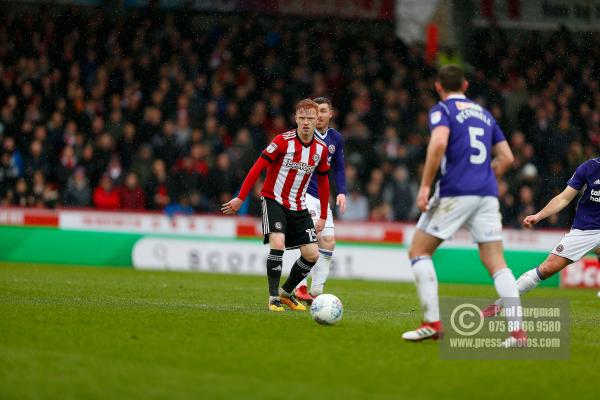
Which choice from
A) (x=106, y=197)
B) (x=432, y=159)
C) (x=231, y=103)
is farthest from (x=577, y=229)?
(x=231, y=103)

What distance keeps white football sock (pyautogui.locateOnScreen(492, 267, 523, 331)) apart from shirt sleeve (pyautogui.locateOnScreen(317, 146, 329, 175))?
10.9 feet

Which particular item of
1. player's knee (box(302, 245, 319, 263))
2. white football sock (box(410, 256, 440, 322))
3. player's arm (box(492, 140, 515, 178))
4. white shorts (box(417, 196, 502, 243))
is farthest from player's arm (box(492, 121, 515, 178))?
player's knee (box(302, 245, 319, 263))

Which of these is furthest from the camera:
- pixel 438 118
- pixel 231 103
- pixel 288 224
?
pixel 231 103

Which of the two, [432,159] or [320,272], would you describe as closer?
[432,159]

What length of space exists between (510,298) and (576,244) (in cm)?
391

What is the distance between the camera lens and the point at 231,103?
896 inches

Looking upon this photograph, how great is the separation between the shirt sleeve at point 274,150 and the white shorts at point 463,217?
2842 mm

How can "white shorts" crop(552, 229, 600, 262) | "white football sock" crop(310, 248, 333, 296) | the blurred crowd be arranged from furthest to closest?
the blurred crowd < "white football sock" crop(310, 248, 333, 296) < "white shorts" crop(552, 229, 600, 262)

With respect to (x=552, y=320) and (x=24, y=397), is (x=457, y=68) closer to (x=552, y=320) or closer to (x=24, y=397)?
(x=552, y=320)

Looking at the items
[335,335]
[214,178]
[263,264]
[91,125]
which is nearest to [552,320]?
[335,335]

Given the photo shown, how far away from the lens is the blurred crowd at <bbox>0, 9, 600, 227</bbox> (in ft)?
67.9

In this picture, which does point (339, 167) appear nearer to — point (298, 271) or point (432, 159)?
point (298, 271)

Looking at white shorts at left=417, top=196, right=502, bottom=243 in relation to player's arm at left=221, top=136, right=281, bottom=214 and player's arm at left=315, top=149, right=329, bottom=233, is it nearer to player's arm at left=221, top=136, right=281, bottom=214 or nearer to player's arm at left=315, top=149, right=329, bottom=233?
player's arm at left=221, top=136, right=281, bottom=214

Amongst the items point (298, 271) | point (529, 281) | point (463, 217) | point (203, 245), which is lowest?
point (529, 281)
